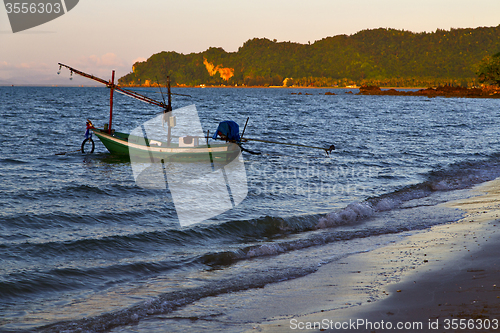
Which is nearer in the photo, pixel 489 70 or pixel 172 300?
pixel 172 300

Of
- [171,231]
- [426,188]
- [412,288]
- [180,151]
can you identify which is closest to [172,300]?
[412,288]

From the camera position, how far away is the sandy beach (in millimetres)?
5812

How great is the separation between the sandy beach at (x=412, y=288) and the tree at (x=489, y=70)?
133661 millimetres

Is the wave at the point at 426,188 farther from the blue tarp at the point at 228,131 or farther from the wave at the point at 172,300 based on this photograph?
the blue tarp at the point at 228,131

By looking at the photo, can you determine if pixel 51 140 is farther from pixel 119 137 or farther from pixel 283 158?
pixel 283 158

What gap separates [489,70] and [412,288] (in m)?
140

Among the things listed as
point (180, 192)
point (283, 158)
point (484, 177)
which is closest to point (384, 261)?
point (180, 192)

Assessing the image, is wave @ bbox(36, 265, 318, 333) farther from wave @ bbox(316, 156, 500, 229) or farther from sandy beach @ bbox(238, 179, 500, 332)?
wave @ bbox(316, 156, 500, 229)

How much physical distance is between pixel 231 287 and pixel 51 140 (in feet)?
105

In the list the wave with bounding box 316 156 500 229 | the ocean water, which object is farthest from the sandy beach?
the wave with bounding box 316 156 500 229

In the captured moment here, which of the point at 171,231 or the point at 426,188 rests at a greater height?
the point at 426,188

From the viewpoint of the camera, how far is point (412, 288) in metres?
7.05

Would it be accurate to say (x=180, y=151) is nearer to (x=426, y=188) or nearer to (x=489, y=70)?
(x=426, y=188)

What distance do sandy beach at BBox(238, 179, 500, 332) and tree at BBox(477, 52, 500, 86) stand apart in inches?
5262
